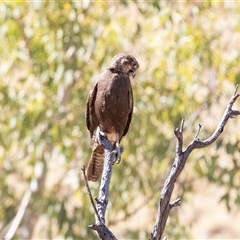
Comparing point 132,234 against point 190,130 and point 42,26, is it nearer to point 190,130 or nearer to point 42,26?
point 190,130

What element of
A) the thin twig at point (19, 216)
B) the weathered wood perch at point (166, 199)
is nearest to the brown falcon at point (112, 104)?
the weathered wood perch at point (166, 199)

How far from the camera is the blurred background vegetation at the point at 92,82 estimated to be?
6246mm

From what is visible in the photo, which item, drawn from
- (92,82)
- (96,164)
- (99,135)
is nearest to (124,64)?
(99,135)

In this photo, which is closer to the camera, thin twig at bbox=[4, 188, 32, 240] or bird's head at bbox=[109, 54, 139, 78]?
bird's head at bbox=[109, 54, 139, 78]

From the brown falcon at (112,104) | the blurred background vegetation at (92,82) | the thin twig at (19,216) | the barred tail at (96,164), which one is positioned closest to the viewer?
the barred tail at (96,164)

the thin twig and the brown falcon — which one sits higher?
the thin twig

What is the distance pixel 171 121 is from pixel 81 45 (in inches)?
40.1

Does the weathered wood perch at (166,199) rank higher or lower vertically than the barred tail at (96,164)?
lower

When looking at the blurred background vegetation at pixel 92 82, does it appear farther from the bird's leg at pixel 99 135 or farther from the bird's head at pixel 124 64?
the bird's leg at pixel 99 135

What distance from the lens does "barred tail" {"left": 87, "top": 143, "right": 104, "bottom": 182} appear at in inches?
157

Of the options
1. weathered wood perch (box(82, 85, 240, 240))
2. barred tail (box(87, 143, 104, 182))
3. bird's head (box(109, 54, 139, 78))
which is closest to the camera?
weathered wood perch (box(82, 85, 240, 240))

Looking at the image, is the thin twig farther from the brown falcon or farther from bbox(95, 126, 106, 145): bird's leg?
bbox(95, 126, 106, 145): bird's leg

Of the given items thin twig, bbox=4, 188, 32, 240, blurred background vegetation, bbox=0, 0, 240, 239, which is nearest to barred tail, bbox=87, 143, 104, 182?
blurred background vegetation, bbox=0, 0, 240, 239

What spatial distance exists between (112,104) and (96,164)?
37 centimetres
